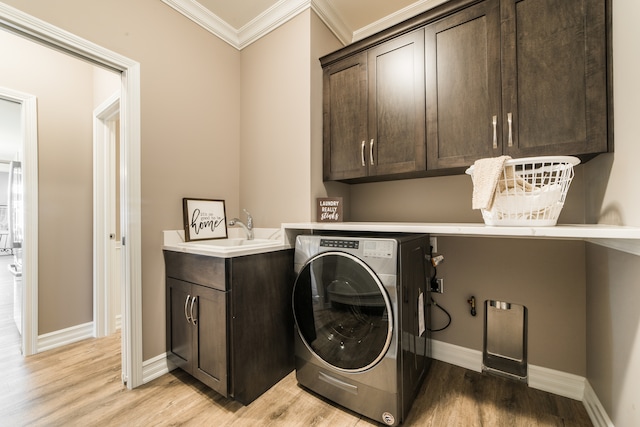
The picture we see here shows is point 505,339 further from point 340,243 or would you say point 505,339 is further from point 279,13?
point 279,13

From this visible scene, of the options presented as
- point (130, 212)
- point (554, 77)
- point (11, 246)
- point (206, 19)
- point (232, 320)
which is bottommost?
point (232, 320)

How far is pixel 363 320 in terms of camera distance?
1327mm

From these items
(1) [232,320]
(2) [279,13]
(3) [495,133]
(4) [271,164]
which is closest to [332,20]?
(2) [279,13]

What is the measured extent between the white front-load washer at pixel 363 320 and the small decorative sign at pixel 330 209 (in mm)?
321

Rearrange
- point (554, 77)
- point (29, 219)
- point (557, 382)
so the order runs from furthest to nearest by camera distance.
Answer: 1. point (29, 219)
2. point (557, 382)
3. point (554, 77)

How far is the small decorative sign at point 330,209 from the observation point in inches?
69.8

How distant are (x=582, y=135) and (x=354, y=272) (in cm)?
121

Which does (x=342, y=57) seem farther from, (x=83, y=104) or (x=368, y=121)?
(x=83, y=104)

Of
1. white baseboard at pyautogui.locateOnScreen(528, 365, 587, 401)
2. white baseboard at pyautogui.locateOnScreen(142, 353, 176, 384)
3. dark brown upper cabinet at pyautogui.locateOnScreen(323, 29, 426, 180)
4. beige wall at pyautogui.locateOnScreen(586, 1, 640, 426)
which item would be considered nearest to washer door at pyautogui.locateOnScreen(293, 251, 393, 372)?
dark brown upper cabinet at pyautogui.locateOnScreen(323, 29, 426, 180)

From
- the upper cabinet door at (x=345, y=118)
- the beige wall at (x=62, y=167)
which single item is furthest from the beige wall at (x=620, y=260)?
the beige wall at (x=62, y=167)

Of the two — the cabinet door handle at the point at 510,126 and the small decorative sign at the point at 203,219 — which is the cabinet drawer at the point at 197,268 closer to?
the small decorative sign at the point at 203,219

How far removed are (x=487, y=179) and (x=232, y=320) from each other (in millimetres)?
1401

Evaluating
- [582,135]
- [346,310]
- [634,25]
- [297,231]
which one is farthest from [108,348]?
[634,25]

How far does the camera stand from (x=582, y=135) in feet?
3.90
